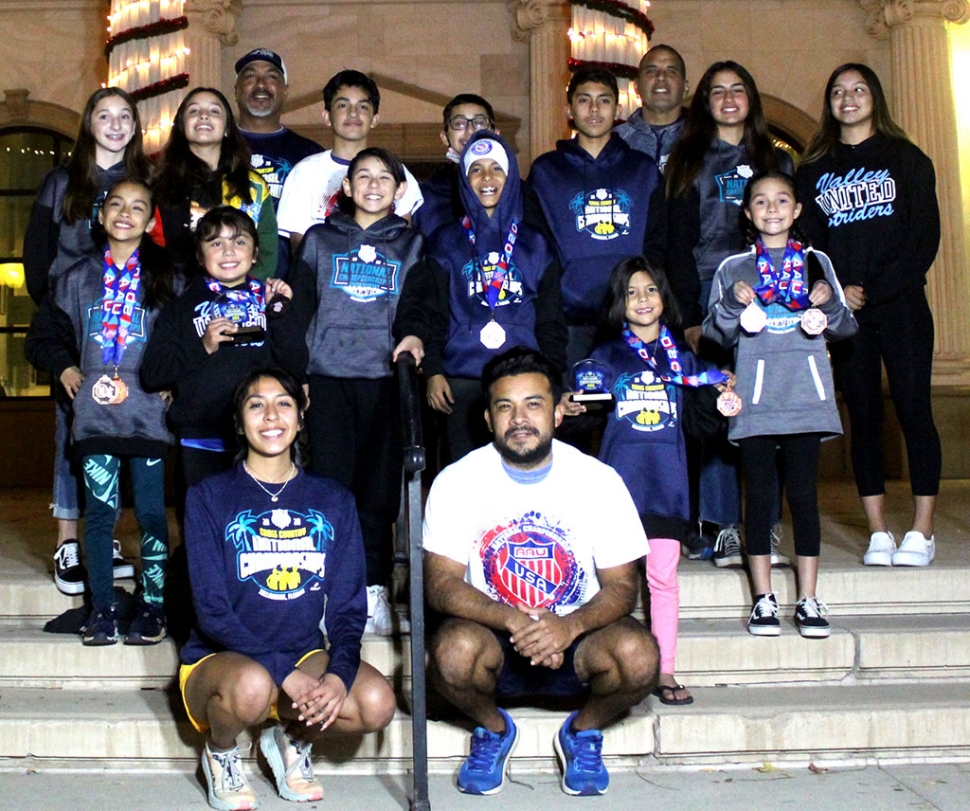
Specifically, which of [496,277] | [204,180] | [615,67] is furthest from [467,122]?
[615,67]

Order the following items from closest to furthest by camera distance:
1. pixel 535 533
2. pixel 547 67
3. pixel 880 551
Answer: pixel 535 533
pixel 880 551
pixel 547 67

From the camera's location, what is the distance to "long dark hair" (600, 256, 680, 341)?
15.9 feet

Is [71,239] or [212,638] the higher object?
[71,239]

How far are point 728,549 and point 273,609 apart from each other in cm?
220

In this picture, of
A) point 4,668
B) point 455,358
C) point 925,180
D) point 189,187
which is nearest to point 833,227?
point 925,180

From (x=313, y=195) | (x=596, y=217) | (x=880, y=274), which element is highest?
(x=313, y=195)

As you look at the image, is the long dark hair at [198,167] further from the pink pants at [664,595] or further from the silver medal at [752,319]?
the pink pants at [664,595]

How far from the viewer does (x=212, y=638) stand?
154 inches

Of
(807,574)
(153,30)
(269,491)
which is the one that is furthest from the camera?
(153,30)

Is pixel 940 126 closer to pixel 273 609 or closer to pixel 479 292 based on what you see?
pixel 479 292

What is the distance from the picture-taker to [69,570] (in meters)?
5.16

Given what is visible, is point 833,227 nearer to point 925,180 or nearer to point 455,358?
point 925,180

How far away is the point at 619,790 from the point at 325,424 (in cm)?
171

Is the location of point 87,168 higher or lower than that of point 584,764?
higher
